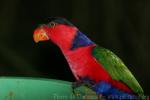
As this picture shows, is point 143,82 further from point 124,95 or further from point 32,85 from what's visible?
point 32,85

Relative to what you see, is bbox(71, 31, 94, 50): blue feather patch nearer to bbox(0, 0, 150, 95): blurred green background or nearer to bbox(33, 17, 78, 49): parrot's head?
bbox(33, 17, 78, 49): parrot's head

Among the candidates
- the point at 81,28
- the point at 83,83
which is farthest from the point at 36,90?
the point at 81,28

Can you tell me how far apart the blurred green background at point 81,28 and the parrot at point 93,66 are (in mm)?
201

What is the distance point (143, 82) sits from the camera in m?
0.95

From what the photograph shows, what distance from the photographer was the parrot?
688 millimetres

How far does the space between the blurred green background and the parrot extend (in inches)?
7.9

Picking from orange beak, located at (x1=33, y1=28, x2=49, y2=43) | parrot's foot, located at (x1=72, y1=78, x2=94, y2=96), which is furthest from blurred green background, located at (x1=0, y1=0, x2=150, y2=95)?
parrot's foot, located at (x1=72, y1=78, x2=94, y2=96)

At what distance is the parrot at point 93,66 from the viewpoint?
27.1 inches

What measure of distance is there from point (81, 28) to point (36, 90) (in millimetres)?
339

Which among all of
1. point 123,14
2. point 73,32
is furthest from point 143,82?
point 73,32

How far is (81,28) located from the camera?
0.95 metres

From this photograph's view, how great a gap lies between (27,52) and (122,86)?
1.27ft

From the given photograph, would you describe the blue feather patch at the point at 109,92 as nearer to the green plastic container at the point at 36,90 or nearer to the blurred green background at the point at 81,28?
the green plastic container at the point at 36,90

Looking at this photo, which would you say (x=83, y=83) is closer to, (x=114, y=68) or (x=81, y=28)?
(x=114, y=68)
